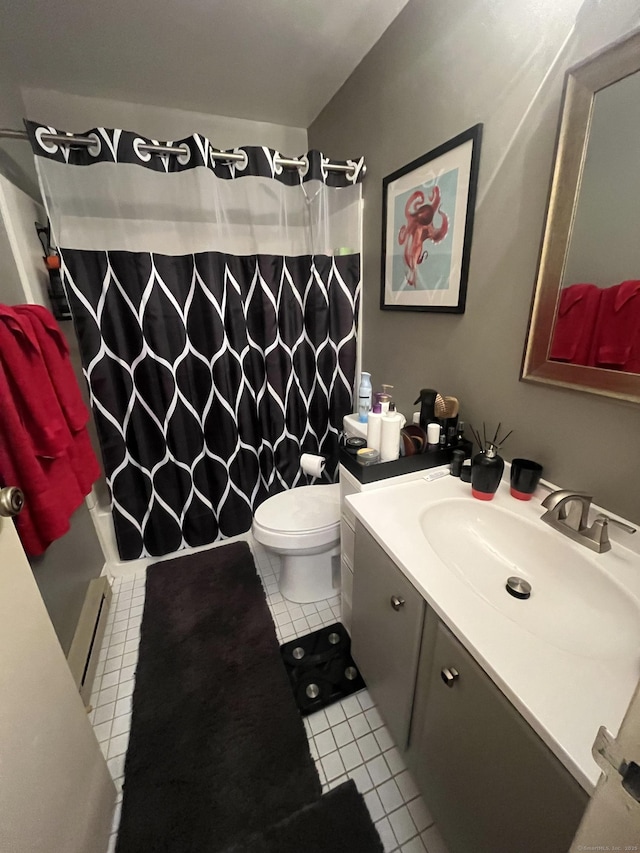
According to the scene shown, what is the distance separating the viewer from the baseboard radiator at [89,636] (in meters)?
1.24

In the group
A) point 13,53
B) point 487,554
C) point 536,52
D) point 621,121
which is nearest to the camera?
point 621,121

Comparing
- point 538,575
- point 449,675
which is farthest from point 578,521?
point 449,675

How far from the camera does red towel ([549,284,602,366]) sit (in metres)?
0.85

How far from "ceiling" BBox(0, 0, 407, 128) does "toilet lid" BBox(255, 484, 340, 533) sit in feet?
6.13

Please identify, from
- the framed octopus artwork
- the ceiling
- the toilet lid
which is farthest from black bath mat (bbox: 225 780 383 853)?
the ceiling

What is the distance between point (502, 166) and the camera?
99cm

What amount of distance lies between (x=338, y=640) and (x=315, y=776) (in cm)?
44

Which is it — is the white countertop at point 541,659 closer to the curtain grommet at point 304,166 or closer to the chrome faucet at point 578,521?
the chrome faucet at point 578,521

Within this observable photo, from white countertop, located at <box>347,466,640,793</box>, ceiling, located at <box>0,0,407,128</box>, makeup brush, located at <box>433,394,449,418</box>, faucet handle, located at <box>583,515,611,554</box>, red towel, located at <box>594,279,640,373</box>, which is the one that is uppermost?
ceiling, located at <box>0,0,407,128</box>

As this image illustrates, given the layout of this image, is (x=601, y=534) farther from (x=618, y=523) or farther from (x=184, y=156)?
(x=184, y=156)

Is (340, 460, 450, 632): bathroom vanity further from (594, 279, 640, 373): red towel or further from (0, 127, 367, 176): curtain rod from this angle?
(0, 127, 367, 176): curtain rod

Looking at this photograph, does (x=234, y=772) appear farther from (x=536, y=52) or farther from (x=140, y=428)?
(x=536, y=52)

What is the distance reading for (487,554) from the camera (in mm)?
967

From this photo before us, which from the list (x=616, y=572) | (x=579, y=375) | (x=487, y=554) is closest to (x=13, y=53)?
(x=579, y=375)
